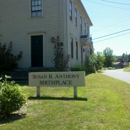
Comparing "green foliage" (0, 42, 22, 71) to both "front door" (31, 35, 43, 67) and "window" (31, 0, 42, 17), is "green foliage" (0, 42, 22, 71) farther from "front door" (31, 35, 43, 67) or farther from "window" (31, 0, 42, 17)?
"window" (31, 0, 42, 17)

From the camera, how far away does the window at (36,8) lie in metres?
15.1

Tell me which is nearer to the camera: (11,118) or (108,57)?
(11,118)

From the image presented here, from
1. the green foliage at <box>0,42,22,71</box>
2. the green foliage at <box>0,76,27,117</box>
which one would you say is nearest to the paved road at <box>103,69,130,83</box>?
the green foliage at <box>0,42,22,71</box>

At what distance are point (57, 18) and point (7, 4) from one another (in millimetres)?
4281

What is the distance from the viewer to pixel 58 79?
7.70 meters

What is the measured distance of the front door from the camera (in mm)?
14703

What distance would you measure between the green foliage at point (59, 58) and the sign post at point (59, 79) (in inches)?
227

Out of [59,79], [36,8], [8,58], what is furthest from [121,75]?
[59,79]

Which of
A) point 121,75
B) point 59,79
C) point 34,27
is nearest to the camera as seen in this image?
point 59,79

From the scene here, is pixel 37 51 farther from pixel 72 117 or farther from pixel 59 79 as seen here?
pixel 72 117

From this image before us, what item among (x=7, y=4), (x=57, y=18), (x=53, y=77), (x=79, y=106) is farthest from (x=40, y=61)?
(x=79, y=106)

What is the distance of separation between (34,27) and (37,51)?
183 cm

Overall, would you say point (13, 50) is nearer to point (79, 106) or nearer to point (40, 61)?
point (40, 61)

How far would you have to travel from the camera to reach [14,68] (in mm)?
14664
